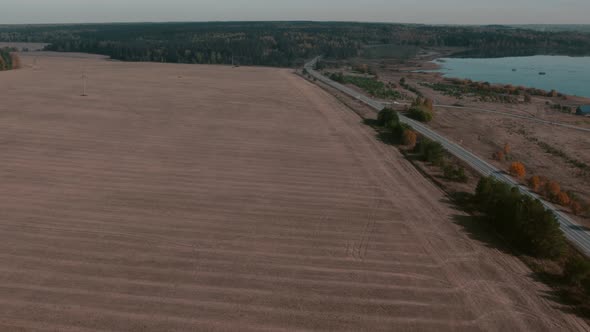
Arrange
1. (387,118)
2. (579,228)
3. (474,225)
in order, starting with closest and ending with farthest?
1. (474,225)
2. (579,228)
3. (387,118)

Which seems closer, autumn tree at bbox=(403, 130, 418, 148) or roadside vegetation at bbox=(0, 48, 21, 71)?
autumn tree at bbox=(403, 130, 418, 148)

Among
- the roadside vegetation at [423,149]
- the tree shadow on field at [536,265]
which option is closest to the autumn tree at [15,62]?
the roadside vegetation at [423,149]

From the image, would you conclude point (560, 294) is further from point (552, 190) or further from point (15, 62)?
point (15, 62)

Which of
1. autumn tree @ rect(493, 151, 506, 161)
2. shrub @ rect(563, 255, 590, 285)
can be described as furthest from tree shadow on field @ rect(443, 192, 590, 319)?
autumn tree @ rect(493, 151, 506, 161)

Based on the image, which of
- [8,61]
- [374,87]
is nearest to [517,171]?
[374,87]

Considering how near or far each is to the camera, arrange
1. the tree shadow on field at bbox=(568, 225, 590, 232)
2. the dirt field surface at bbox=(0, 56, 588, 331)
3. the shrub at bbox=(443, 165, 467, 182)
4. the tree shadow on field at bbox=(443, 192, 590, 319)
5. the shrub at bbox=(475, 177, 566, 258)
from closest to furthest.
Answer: the dirt field surface at bbox=(0, 56, 588, 331) < the tree shadow on field at bbox=(443, 192, 590, 319) < the shrub at bbox=(475, 177, 566, 258) < the tree shadow on field at bbox=(568, 225, 590, 232) < the shrub at bbox=(443, 165, 467, 182)

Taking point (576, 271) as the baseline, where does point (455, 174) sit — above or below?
above

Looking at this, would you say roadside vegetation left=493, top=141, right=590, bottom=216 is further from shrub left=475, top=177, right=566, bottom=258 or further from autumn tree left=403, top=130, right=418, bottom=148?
autumn tree left=403, top=130, right=418, bottom=148

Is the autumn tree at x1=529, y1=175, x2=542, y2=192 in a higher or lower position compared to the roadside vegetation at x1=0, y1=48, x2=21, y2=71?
lower

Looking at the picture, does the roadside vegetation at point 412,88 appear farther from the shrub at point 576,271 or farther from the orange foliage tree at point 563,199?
the shrub at point 576,271
